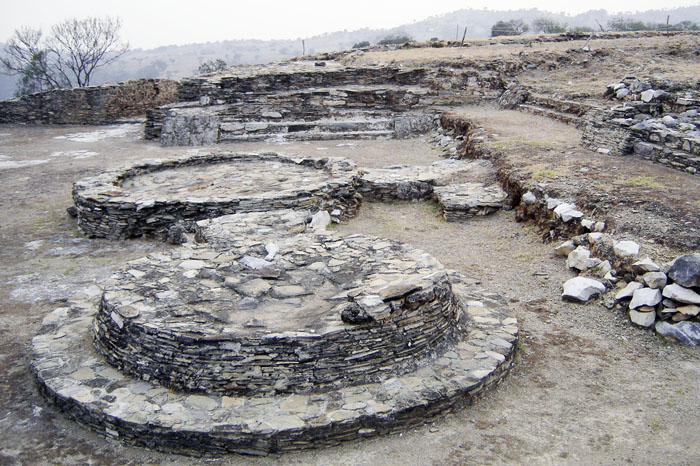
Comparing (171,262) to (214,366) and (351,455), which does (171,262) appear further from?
(351,455)

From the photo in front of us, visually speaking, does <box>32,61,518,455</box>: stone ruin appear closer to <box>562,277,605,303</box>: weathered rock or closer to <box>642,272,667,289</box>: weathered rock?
<box>562,277,605,303</box>: weathered rock

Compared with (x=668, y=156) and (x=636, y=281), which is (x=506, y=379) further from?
(x=668, y=156)

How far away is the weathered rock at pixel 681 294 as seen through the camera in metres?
4.02

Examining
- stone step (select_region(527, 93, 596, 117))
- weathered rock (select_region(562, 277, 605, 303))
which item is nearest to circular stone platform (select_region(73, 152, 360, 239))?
weathered rock (select_region(562, 277, 605, 303))

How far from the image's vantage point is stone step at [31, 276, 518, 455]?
3.00 m

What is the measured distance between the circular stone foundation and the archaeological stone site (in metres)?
0.02

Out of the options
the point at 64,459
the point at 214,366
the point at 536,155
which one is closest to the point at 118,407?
the point at 64,459

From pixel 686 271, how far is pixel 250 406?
343cm

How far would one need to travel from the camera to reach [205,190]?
7.25 m

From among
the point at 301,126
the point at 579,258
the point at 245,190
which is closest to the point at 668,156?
the point at 579,258

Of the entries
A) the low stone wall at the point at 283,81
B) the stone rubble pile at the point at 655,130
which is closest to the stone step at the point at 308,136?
the low stone wall at the point at 283,81

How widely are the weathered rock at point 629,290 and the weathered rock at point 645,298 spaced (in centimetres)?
6

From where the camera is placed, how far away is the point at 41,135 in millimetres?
13547

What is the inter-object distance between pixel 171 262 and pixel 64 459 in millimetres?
1685
